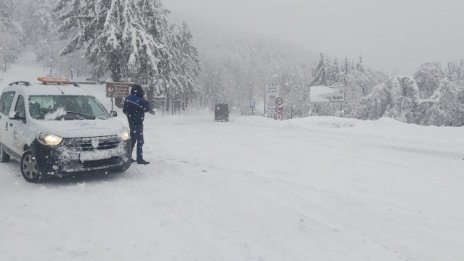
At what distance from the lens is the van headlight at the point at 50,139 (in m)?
8.06

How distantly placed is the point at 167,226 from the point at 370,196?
391 cm

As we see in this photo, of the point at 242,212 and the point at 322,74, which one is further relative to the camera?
the point at 322,74

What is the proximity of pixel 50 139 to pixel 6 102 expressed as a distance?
3.44m

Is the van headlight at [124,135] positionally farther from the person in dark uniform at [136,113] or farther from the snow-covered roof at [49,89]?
the snow-covered roof at [49,89]

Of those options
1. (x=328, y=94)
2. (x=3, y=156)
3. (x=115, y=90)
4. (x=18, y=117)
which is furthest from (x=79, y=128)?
(x=328, y=94)

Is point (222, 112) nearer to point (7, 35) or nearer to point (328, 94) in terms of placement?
point (328, 94)

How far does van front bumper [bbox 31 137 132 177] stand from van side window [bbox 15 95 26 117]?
131cm

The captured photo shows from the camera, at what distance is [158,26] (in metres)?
35.8

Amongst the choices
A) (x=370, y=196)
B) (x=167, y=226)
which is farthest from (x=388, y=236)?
(x=167, y=226)

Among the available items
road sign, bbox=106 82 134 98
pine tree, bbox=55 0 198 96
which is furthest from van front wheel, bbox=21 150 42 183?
pine tree, bbox=55 0 198 96

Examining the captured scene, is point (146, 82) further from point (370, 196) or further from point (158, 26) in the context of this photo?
point (370, 196)

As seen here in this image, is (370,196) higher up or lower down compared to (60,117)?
lower down

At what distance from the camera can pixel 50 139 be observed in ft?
26.6

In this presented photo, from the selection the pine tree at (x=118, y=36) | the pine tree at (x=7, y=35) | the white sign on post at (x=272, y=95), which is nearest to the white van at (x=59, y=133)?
the pine tree at (x=118, y=36)
